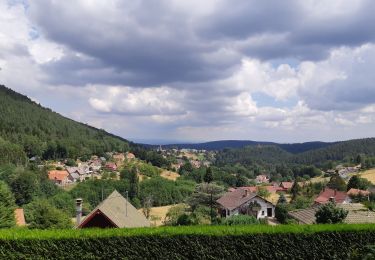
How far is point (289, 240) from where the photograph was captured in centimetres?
1806

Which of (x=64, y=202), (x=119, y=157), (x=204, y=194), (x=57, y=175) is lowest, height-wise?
(x=64, y=202)

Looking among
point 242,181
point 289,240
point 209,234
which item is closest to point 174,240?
point 209,234

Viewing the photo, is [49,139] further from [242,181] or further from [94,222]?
[94,222]

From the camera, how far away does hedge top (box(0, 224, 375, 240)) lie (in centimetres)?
1775

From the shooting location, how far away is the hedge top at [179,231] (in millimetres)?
17752

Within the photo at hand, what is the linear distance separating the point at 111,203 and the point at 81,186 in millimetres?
77509

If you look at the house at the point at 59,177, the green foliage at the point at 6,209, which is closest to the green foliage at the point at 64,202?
the house at the point at 59,177

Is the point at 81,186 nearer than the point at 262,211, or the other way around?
the point at 262,211

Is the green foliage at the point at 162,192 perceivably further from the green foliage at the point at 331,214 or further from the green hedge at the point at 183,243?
the green hedge at the point at 183,243

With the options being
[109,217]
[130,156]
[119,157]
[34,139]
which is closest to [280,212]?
[109,217]

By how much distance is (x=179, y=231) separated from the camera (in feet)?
Result: 59.4

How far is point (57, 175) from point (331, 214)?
109 metres

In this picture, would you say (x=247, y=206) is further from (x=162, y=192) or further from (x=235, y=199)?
(x=162, y=192)

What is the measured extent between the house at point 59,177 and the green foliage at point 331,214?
100674 millimetres
